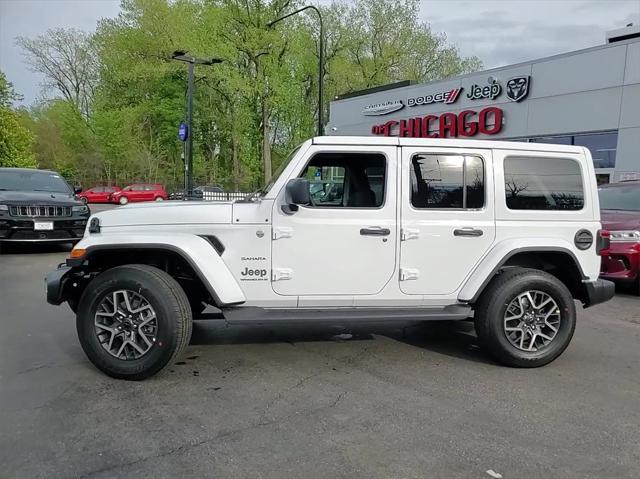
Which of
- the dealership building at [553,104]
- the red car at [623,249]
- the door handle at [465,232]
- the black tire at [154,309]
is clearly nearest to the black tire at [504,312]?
the door handle at [465,232]

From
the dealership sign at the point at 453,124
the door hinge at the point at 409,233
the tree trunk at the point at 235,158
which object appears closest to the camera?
the door hinge at the point at 409,233

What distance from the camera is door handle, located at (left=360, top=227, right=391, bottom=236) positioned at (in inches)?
170

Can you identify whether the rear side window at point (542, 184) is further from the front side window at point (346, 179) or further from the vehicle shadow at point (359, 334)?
the vehicle shadow at point (359, 334)

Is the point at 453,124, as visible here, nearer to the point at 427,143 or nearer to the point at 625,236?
the point at 625,236

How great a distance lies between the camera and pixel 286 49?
33750 millimetres

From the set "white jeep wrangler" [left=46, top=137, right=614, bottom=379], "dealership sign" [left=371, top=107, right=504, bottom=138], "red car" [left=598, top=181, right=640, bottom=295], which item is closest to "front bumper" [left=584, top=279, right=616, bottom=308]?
"white jeep wrangler" [left=46, top=137, right=614, bottom=379]

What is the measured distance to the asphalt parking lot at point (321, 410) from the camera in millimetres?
2928

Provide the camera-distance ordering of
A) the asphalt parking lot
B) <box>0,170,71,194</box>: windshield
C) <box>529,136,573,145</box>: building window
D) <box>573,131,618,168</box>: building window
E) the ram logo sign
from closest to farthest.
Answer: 1. the asphalt parking lot
2. <box>0,170,71,194</box>: windshield
3. <box>573,131,618,168</box>: building window
4. <box>529,136,573,145</box>: building window
5. the ram logo sign

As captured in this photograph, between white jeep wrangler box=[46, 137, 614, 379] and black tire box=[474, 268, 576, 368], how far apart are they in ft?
0.04

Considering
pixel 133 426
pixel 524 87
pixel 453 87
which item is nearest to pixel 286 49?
pixel 453 87

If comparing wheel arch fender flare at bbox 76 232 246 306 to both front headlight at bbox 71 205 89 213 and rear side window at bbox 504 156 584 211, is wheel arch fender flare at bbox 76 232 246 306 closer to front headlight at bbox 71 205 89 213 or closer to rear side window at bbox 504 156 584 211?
rear side window at bbox 504 156 584 211

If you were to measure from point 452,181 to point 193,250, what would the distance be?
7.27 feet

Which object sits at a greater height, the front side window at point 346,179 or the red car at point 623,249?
the front side window at point 346,179

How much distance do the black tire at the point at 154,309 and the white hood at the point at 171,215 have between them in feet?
1.21
